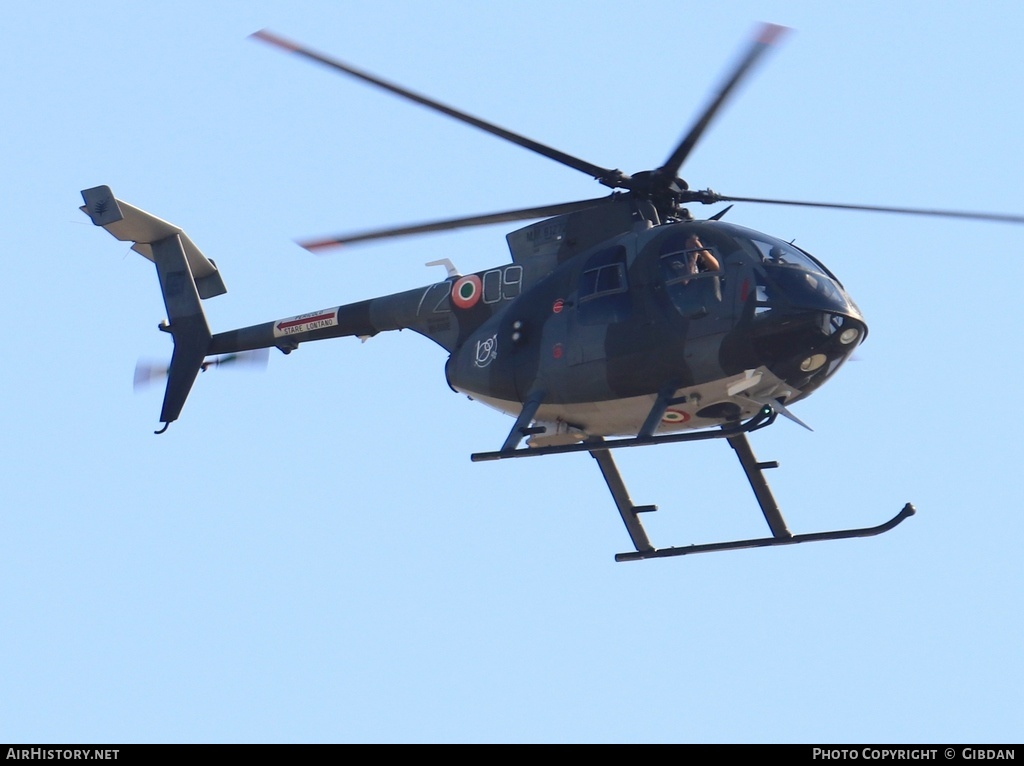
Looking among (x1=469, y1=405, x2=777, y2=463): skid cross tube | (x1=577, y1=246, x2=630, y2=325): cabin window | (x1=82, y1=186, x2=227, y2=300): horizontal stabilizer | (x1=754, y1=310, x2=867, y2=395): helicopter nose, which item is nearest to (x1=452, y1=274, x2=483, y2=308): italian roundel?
(x1=577, y1=246, x2=630, y2=325): cabin window

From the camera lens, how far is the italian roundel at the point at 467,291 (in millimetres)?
19062

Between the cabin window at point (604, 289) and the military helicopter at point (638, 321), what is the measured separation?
2 cm

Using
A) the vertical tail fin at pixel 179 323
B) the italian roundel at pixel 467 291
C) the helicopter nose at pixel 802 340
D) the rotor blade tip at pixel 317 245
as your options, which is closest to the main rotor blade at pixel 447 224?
the rotor blade tip at pixel 317 245

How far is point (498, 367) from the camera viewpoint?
59.9ft

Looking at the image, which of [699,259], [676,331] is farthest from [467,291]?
[699,259]

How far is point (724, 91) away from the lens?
1592 centimetres

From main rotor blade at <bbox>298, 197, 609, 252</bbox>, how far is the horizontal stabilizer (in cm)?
528

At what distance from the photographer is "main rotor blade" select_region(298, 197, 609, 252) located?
17.3 m

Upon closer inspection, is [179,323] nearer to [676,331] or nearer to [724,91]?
[676,331]

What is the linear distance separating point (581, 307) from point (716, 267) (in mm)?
1671

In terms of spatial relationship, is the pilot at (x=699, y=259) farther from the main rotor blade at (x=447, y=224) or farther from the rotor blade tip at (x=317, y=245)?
the rotor blade tip at (x=317, y=245)

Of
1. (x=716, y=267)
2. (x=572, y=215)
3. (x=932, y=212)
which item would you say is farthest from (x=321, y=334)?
(x=932, y=212)

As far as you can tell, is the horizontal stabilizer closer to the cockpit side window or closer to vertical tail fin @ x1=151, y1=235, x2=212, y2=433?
vertical tail fin @ x1=151, y1=235, x2=212, y2=433
